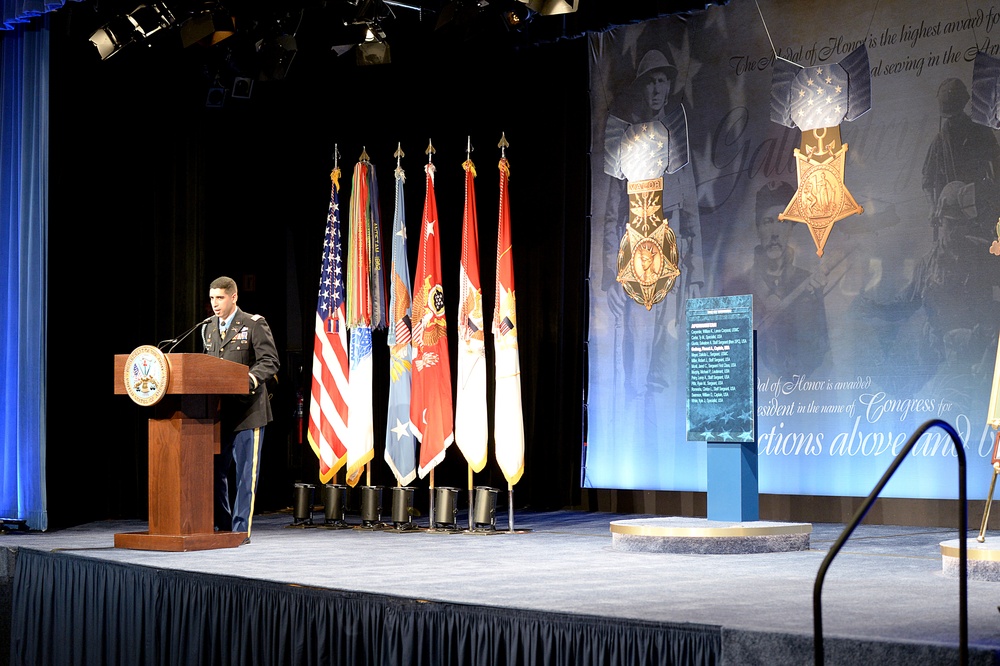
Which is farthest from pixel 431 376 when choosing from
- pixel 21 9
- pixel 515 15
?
pixel 21 9

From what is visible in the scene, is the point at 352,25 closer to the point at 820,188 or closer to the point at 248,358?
the point at 248,358

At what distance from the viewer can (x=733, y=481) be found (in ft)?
20.8

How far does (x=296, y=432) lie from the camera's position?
10.1 m

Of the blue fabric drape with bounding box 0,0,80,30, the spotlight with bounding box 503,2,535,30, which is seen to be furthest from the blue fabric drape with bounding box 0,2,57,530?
the spotlight with bounding box 503,2,535,30

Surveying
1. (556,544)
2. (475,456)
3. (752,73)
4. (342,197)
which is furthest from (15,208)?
(752,73)

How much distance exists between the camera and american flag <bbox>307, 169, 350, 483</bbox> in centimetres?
814

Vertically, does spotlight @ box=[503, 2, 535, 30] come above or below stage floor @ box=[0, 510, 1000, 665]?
above

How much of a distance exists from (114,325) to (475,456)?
119 inches

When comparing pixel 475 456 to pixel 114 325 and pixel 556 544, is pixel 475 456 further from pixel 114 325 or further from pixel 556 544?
pixel 114 325

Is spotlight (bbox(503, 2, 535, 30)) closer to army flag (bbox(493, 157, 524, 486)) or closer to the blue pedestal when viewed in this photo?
army flag (bbox(493, 157, 524, 486))

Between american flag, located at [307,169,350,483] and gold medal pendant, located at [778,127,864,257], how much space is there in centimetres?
302

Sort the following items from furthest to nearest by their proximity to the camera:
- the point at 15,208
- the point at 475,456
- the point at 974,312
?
the point at 15,208, the point at 475,456, the point at 974,312

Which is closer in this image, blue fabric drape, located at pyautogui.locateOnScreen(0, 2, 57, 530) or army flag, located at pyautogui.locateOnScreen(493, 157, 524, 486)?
army flag, located at pyautogui.locateOnScreen(493, 157, 524, 486)

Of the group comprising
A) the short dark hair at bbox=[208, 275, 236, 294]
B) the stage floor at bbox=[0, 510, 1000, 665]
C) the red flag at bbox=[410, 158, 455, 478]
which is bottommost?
the stage floor at bbox=[0, 510, 1000, 665]
